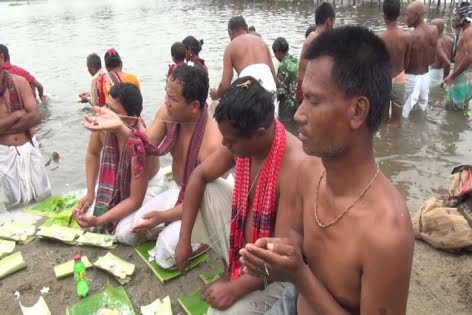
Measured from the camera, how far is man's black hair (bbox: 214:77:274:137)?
2258 mm

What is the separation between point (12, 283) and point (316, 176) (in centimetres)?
256

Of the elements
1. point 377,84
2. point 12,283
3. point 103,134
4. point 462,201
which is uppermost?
point 377,84

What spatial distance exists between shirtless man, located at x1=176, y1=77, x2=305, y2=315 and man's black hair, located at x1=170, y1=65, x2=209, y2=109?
589 mm

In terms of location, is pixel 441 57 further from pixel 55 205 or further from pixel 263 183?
pixel 55 205

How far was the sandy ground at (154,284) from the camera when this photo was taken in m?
2.93

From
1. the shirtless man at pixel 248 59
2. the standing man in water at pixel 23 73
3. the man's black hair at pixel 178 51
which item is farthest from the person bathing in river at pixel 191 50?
the standing man in water at pixel 23 73

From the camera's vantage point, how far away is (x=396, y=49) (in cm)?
635

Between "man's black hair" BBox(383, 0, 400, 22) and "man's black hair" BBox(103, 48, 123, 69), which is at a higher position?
"man's black hair" BBox(383, 0, 400, 22)

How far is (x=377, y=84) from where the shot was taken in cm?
146

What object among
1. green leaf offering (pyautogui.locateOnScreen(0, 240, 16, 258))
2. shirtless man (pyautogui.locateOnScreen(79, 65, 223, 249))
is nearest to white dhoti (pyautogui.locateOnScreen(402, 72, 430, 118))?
shirtless man (pyautogui.locateOnScreen(79, 65, 223, 249))

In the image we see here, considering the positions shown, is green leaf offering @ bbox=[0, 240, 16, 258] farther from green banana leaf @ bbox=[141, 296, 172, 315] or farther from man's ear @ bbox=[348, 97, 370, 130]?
man's ear @ bbox=[348, 97, 370, 130]

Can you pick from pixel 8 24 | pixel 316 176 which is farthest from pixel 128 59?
pixel 8 24

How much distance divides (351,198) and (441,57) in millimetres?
7816

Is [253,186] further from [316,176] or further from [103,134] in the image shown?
[103,134]
